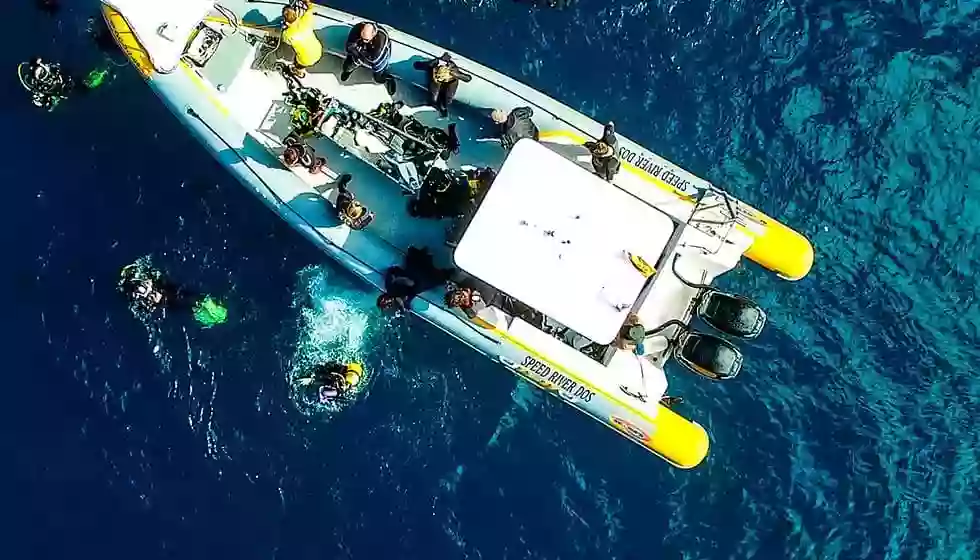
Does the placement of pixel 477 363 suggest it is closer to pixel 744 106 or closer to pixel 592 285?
pixel 592 285

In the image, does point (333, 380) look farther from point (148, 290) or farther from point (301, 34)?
point (301, 34)

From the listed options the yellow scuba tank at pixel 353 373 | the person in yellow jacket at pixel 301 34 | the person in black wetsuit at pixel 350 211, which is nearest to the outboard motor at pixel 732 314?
the person in black wetsuit at pixel 350 211

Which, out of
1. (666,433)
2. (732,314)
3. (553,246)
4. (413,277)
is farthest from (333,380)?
(732,314)

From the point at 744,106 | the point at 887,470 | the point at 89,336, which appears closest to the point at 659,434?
the point at 887,470

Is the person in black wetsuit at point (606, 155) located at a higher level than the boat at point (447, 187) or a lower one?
higher

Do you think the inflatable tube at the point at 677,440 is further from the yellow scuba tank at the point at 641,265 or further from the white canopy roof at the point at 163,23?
the white canopy roof at the point at 163,23

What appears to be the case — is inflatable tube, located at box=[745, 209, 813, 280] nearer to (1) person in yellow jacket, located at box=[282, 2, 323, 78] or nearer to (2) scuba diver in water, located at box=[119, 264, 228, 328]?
(1) person in yellow jacket, located at box=[282, 2, 323, 78]

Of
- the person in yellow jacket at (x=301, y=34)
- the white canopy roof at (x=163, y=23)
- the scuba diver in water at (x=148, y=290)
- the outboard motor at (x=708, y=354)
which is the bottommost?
the scuba diver in water at (x=148, y=290)
